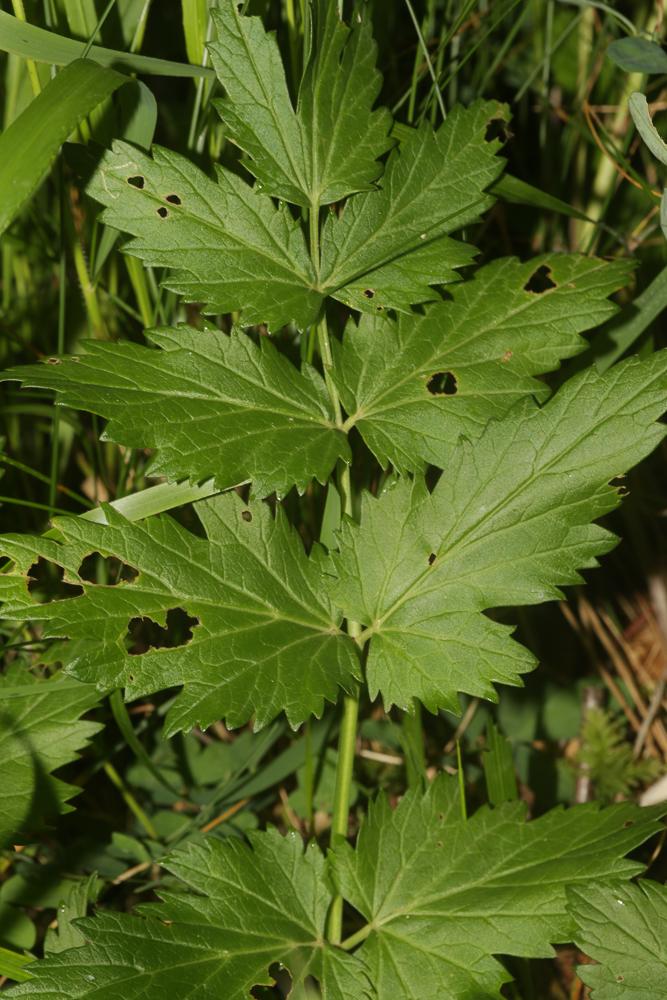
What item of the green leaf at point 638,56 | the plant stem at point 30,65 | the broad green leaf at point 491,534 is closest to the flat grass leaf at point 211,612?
the broad green leaf at point 491,534

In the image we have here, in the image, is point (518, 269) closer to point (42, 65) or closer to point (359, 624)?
point (359, 624)

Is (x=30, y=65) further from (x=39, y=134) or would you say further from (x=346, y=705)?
(x=346, y=705)

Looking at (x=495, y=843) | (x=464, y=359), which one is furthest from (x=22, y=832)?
(x=464, y=359)

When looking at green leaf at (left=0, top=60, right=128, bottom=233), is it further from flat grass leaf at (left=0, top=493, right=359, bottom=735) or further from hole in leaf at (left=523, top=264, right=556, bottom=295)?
hole in leaf at (left=523, top=264, right=556, bottom=295)

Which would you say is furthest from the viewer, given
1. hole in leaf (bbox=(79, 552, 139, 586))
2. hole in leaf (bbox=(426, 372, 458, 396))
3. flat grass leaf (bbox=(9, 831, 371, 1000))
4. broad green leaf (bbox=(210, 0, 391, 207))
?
hole in leaf (bbox=(79, 552, 139, 586))

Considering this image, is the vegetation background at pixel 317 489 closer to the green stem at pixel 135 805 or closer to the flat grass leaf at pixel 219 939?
the green stem at pixel 135 805

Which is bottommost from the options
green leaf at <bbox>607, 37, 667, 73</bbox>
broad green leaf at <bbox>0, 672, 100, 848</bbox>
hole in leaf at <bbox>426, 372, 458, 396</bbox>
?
broad green leaf at <bbox>0, 672, 100, 848</bbox>

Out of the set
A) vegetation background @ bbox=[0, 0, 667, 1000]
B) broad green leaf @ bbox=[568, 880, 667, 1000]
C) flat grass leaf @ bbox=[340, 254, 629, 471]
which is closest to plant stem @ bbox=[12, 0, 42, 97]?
vegetation background @ bbox=[0, 0, 667, 1000]
